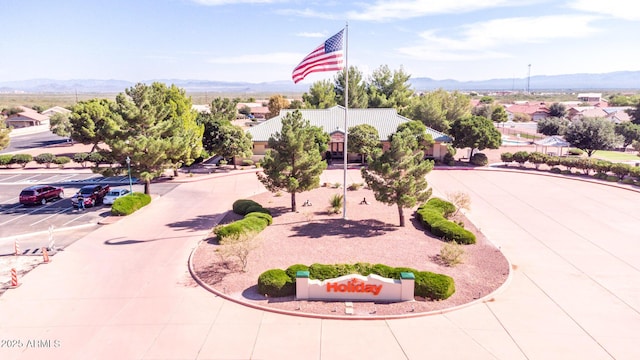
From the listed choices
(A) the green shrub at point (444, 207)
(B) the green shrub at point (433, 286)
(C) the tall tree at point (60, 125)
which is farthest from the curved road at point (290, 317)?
(C) the tall tree at point (60, 125)

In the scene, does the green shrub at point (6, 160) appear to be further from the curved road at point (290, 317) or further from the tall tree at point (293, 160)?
the tall tree at point (293, 160)

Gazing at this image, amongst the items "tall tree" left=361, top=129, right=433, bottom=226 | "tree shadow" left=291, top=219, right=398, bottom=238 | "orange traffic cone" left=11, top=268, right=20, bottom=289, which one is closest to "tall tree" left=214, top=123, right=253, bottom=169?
"tree shadow" left=291, top=219, right=398, bottom=238

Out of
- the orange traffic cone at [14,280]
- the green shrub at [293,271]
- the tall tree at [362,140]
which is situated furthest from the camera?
the tall tree at [362,140]

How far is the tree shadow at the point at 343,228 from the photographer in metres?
26.0

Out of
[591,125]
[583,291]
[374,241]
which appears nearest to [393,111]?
[591,125]

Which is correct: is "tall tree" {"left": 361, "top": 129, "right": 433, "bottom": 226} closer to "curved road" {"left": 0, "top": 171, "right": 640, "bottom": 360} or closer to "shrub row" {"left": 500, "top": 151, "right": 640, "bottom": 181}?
"curved road" {"left": 0, "top": 171, "right": 640, "bottom": 360}

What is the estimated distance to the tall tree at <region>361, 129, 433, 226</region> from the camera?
25312mm

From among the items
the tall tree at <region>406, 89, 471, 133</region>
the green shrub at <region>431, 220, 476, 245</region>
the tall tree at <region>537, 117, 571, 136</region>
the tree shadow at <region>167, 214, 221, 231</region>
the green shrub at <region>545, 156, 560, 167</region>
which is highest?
the tall tree at <region>406, 89, 471, 133</region>

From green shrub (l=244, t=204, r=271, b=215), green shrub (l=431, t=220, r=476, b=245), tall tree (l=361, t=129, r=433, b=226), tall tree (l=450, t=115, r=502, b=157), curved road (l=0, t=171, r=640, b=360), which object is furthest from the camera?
tall tree (l=450, t=115, r=502, b=157)

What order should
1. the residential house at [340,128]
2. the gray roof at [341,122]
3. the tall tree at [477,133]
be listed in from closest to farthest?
the tall tree at [477,133]
the residential house at [340,128]
the gray roof at [341,122]

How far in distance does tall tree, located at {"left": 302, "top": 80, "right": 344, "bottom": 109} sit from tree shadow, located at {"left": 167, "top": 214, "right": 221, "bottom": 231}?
154ft

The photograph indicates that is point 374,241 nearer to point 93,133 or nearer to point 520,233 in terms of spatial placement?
point 520,233

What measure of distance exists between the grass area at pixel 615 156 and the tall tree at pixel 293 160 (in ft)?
158

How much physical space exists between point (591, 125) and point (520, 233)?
35852 millimetres
